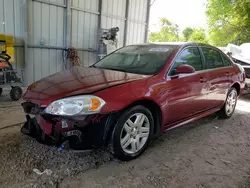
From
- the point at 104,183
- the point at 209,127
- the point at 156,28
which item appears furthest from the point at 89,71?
the point at 156,28

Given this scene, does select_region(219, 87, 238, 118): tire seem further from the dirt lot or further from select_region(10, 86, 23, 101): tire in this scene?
select_region(10, 86, 23, 101): tire

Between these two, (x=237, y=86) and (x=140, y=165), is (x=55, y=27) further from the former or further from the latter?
(x=140, y=165)

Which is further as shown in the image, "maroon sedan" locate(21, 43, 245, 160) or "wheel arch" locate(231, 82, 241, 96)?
"wheel arch" locate(231, 82, 241, 96)

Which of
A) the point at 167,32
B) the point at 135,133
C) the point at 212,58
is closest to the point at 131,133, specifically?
the point at 135,133

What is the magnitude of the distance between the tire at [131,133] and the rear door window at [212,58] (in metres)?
1.51

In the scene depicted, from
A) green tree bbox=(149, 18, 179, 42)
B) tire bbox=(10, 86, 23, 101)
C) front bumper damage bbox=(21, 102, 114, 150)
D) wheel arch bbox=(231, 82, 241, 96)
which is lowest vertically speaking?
tire bbox=(10, 86, 23, 101)

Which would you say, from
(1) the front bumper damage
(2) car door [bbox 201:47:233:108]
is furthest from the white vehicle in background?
(1) the front bumper damage

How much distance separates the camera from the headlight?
2005 millimetres

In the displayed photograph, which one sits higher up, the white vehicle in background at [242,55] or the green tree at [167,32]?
the green tree at [167,32]

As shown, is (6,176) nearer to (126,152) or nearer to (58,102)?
(58,102)

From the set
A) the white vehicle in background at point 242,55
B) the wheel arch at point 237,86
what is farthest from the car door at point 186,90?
the white vehicle in background at point 242,55

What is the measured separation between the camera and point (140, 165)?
233cm

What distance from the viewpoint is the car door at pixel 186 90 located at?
2650 millimetres

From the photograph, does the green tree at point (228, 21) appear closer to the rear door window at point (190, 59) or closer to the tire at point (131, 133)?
the rear door window at point (190, 59)
